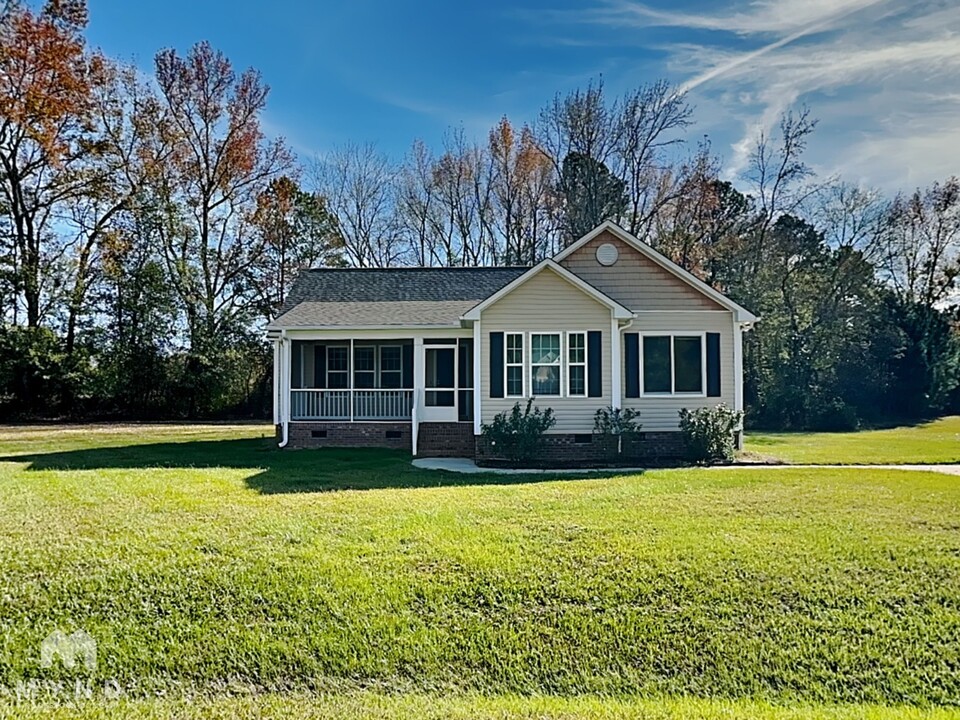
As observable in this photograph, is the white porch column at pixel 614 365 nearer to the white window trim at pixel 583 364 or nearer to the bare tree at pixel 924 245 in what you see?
the white window trim at pixel 583 364

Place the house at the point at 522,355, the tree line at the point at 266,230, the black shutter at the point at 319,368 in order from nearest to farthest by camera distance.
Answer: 1. the house at the point at 522,355
2. the black shutter at the point at 319,368
3. the tree line at the point at 266,230

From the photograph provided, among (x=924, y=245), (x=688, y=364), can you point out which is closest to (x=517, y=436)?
(x=688, y=364)

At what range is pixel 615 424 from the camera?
15180 mm

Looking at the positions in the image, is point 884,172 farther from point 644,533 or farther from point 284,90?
point 644,533

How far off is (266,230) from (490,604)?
30454mm

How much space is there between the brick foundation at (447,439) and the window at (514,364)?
191 centimetres

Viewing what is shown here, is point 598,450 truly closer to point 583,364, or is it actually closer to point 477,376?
point 583,364

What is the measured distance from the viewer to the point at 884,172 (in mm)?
30969

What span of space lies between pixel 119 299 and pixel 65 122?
756 centimetres

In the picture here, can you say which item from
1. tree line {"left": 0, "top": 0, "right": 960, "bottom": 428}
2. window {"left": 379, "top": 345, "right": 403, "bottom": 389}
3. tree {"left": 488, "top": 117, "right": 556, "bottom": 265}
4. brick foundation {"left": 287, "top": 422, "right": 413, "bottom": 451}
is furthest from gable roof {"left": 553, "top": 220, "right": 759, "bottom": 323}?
tree {"left": 488, "top": 117, "right": 556, "bottom": 265}

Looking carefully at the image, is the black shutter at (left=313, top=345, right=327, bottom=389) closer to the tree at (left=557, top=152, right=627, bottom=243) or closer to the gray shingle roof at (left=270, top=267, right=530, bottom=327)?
the gray shingle roof at (left=270, top=267, right=530, bottom=327)

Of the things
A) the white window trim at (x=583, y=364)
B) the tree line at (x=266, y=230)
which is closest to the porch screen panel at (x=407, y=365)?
the white window trim at (x=583, y=364)

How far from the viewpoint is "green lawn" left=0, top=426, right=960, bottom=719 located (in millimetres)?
5348

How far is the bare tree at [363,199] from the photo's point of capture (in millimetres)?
36406
